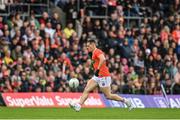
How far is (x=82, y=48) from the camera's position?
34.4 meters

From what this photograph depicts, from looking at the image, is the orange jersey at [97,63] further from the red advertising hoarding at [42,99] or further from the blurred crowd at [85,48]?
the blurred crowd at [85,48]

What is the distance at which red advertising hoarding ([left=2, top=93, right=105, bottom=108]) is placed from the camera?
30703mm

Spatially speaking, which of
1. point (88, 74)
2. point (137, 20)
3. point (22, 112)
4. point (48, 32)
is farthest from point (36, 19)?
point (22, 112)

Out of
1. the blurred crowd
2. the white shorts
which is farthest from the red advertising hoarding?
the white shorts

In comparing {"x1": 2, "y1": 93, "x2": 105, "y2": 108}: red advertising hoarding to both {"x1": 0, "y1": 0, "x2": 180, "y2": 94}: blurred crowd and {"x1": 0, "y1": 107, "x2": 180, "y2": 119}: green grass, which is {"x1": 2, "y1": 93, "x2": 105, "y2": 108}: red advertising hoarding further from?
{"x1": 0, "y1": 107, "x2": 180, "y2": 119}: green grass

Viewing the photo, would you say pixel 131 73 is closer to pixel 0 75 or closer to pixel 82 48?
pixel 82 48

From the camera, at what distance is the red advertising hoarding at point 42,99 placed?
3070cm

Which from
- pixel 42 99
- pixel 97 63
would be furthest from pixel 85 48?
pixel 97 63

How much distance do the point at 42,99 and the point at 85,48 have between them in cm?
392

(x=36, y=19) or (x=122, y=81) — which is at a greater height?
(x=36, y=19)

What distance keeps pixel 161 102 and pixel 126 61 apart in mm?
2729

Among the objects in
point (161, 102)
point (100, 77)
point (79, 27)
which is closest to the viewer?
point (100, 77)

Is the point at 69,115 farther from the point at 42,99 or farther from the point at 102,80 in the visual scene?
the point at 42,99

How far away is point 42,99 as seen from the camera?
102 ft
